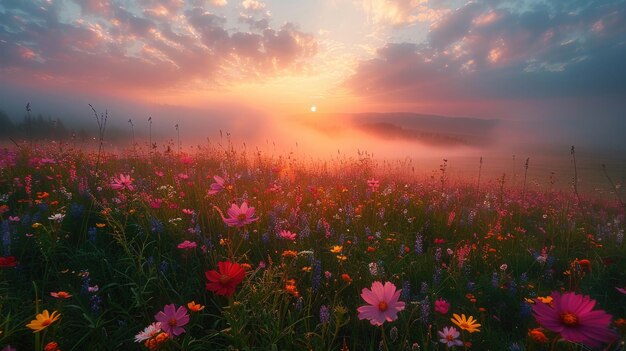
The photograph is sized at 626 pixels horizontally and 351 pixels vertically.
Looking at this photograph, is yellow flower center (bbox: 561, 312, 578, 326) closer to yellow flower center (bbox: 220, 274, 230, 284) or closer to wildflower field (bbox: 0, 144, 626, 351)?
wildflower field (bbox: 0, 144, 626, 351)

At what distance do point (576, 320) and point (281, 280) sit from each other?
5.07ft

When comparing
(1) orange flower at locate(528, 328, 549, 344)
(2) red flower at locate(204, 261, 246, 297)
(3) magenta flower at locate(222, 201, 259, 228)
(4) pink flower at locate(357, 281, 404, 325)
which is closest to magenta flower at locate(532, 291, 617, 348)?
(1) orange flower at locate(528, 328, 549, 344)

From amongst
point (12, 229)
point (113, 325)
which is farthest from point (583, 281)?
point (12, 229)

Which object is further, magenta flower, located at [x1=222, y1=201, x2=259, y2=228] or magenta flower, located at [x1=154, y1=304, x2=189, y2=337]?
magenta flower, located at [x1=222, y1=201, x2=259, y2=228]

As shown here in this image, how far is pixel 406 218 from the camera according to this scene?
179 inches

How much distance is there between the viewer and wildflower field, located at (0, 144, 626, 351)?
5.11 feet

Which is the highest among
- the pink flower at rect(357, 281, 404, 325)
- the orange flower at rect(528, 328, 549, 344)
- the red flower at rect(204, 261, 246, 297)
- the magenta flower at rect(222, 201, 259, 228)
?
the magenta flower at rect(222, 201, 259, 228)

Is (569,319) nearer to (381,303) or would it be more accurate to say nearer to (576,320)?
(576,320)

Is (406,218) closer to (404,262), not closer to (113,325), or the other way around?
(404,262)

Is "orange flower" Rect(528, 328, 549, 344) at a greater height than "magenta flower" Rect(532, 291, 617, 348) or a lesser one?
lesser

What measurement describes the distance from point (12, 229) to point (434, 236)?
4591 mm

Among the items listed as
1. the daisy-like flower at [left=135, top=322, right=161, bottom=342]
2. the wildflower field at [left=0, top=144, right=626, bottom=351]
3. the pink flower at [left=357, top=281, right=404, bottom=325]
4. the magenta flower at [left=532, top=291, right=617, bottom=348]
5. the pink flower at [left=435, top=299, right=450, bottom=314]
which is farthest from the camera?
the pink flower at [left=435, top=299, right=450, bottom=314]

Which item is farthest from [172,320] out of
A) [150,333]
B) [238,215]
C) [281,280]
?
[281,280]

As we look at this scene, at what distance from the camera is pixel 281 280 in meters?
2.15
